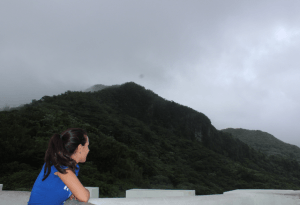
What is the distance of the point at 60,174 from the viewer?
1.38 meters

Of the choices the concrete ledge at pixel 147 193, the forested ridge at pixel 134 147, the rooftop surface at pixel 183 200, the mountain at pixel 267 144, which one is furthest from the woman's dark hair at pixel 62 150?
the mountain at pixel 267 144

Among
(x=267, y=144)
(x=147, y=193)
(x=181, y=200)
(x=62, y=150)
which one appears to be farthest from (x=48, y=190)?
(x=267, y=144)

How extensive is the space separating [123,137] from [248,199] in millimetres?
30101

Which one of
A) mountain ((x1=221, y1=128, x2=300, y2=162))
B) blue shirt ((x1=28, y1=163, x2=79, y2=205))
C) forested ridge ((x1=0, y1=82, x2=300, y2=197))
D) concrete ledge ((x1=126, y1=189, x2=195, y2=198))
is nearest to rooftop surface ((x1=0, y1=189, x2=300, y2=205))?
blue shirt ((x1=28, y1=163, x2=79, y2=205))

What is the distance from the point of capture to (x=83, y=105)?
39500mm

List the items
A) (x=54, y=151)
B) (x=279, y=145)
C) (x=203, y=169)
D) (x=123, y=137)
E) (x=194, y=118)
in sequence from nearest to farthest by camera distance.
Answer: (x=54, y=151) → (x=123, y=137) → (x=203, y=169) → (x=194, y=118) → (x=279, y=145)

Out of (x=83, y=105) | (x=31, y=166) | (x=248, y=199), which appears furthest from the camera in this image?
(x=83, y=105)

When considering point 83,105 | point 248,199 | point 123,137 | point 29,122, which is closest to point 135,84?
point 83,105

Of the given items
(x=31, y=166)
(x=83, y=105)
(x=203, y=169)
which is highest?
(x=83, y=105)

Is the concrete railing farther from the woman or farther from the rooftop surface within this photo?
the woman

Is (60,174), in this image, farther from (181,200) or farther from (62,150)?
(181,200)

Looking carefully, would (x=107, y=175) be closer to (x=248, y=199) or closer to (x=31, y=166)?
(x=31, y=166)

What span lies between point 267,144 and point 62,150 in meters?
103

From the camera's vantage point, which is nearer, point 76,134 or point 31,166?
point 76,134
